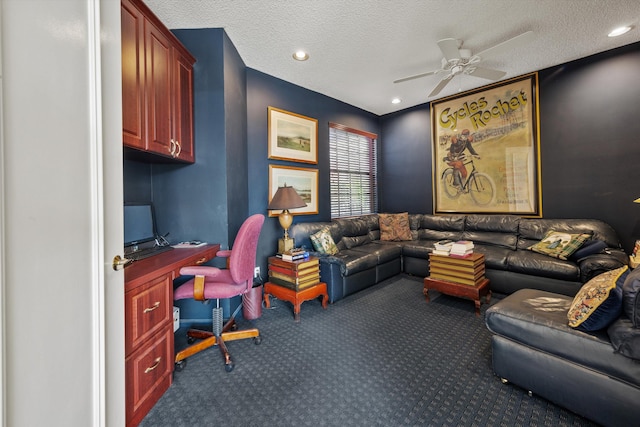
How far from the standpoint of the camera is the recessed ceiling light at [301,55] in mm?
2885

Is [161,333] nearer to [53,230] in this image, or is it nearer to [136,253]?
[136,253]

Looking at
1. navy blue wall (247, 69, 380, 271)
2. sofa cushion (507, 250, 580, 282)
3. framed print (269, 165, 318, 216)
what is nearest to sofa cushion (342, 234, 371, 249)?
navy blue wall (247, 69, 380, 271)

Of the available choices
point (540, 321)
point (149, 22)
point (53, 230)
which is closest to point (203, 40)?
point (149, 22)

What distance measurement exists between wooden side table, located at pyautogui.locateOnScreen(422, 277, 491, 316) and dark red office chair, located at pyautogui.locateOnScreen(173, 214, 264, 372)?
2047mm

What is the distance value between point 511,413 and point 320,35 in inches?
130

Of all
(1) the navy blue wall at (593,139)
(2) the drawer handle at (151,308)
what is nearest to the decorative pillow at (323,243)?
(2) the drawer handle at (151,308)

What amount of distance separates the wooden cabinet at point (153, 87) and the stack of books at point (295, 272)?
4.57ft

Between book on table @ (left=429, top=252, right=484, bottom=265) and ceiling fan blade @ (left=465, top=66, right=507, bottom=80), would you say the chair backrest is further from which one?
ceiling fan blade @ (left=465, top=66, right=507, bottom=80)

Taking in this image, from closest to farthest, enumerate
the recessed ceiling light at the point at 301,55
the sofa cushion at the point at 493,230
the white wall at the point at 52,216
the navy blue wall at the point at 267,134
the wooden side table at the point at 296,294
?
the white wall at the point at 52,216 < the wooden side table at the point at 296,294 < the recessed ceiling light at the point at 301,55 < the navy blue wall at the point at 267,134 < the sofa cushion at the point at 493,230

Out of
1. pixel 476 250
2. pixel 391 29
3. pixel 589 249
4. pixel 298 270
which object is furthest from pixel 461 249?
pixel 391 29

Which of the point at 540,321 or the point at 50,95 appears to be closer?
the point at 50,95

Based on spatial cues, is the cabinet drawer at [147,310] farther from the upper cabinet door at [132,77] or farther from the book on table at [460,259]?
the book on table at [460,259]

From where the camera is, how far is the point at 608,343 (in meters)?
1.26

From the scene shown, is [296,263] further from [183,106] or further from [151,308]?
[183,106]
